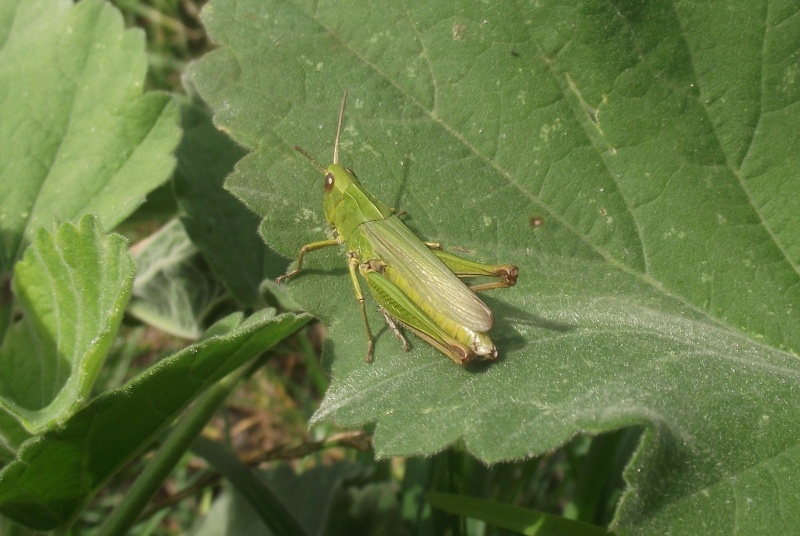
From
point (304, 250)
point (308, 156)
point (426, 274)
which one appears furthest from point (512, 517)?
point (308, 156)

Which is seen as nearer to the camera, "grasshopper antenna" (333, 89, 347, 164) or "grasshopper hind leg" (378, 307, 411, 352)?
"grasshopper hind leg" (378, 307, 411, 352)

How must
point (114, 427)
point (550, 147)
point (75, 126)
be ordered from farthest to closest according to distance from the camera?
1. point (75, 126)
2. point (550, 147)
3. point (114, 427)

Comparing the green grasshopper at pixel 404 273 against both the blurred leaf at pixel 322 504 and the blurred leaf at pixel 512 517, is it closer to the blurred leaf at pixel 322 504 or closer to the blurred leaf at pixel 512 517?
the blurred leaf at pixel 512 517

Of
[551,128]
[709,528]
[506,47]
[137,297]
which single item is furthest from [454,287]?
[137,297]

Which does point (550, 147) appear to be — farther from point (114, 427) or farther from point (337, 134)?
point (114, 427)

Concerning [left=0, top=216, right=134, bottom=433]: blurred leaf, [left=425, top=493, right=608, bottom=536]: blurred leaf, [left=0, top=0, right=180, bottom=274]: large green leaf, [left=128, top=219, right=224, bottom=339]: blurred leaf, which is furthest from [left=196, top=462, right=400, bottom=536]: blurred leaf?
[left=0, top=0, right=180, bottom=274]: large green leaf

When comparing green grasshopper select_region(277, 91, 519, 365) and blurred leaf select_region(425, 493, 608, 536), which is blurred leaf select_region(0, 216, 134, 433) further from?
blurred leaf select_region(425, 493, 608, 536)
